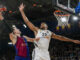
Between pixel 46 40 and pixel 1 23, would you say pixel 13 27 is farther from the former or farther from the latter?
pixel 46 40

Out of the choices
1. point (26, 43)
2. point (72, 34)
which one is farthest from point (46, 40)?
point (72, 34)

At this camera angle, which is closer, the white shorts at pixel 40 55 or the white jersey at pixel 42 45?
the white shorts at pixel 40 55

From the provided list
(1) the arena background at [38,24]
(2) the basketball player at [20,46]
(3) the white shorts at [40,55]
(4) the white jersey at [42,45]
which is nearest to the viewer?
(3) the white shorts at [40,55]

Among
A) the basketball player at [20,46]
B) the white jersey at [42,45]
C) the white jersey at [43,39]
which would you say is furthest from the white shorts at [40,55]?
the basketball player at [20,46]

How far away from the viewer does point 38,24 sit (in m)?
7.46

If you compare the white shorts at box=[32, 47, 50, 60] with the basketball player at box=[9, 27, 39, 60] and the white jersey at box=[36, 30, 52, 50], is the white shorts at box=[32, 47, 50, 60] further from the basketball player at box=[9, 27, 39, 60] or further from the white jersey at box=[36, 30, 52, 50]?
the basketball player at box=[9, 27, 39, 60]

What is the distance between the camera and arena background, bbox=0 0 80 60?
7.58 m

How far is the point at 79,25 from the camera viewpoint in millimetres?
8172

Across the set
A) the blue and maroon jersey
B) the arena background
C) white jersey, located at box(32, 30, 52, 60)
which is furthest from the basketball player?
the arena background

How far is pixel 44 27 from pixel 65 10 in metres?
0.84

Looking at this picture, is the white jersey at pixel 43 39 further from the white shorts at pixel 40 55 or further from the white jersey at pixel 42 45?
the white shorts at pixel 40 55

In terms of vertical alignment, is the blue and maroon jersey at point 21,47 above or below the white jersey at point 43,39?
below

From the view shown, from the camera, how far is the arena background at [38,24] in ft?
24.9

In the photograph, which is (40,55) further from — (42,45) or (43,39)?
(43,39)
